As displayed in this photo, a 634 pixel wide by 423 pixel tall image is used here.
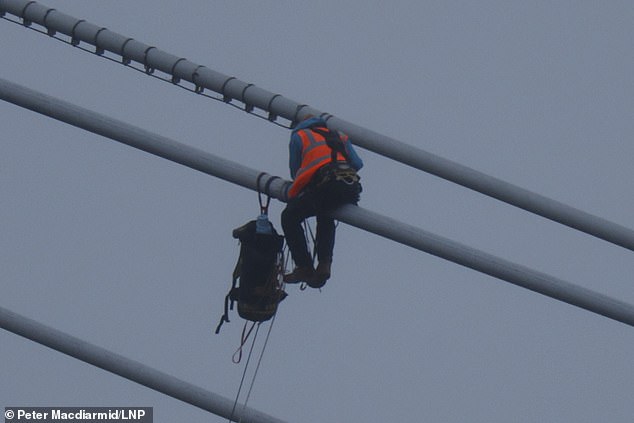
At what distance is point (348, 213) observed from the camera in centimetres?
1316

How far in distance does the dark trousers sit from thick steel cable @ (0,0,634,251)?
0.82 m

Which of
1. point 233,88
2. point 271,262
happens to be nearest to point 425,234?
point 271,262

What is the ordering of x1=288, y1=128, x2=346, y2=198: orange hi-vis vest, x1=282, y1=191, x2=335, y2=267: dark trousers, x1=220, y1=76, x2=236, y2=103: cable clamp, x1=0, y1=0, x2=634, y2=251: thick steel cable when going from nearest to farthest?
1. x1=0, y1=0, x2=634, y2=251: thick steel cable
2. x1=288, y1=128, x2=346, y2=198: orange hi-vis vest
3. x1=282, y1=191, x2=335, y2=267: dark trousers
4. x1=220, y1=76, x2=236, y2=103: cable clamp

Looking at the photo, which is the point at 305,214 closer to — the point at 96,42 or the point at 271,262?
the point at 271,262

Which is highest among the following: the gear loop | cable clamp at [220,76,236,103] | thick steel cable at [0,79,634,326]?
the gear loop

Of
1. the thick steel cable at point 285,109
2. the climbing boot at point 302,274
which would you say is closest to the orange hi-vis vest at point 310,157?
the thick steel cable at point 285,109

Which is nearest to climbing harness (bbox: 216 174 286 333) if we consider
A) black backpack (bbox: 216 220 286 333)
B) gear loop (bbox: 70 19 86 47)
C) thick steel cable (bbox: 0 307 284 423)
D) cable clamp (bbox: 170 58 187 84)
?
black backpack (bbox: 216 220 286 333)

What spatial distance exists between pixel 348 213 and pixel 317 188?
551 mm

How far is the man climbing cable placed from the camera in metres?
13.6

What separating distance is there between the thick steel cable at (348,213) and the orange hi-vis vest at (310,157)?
0.23 metres

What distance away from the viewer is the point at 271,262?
1438 centimetres

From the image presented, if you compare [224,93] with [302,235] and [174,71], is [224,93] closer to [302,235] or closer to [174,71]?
[174,71]

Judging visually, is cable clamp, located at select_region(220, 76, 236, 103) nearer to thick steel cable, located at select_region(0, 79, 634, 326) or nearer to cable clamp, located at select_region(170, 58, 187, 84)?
cable clamp, located at select_region(170, 58, 187, 84)

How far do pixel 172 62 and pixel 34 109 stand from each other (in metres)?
3.41
